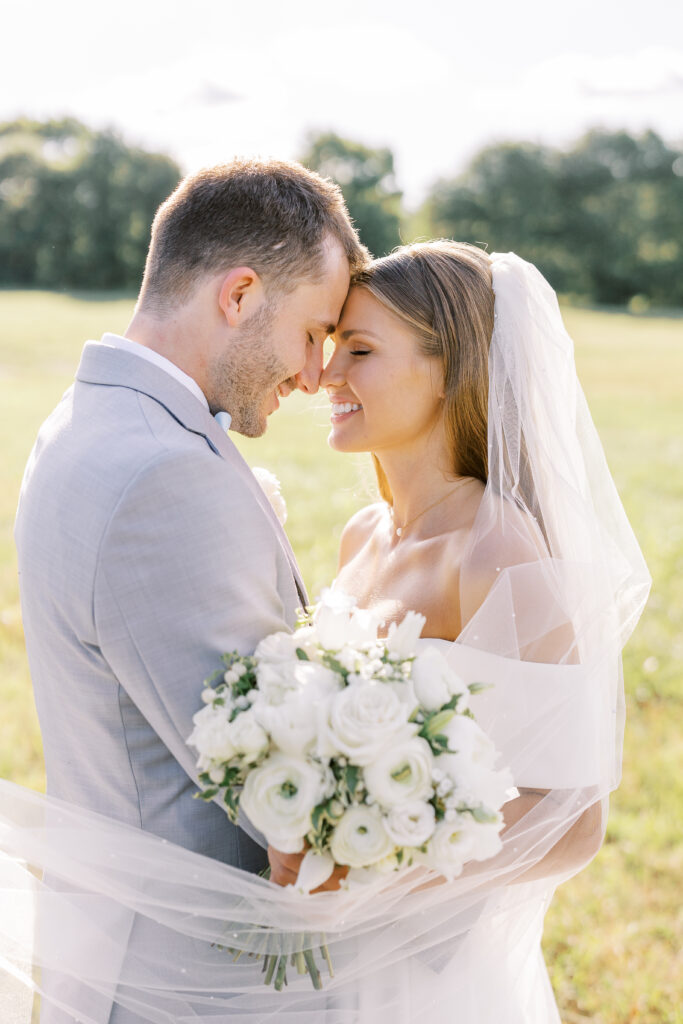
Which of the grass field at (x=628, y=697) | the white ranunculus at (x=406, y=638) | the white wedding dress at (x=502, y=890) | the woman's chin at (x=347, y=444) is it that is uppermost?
the white ranunculus at (x=406, y=638)

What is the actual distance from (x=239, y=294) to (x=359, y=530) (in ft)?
5.19

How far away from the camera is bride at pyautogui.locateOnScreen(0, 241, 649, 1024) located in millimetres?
2244

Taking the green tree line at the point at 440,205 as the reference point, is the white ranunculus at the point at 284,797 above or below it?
above

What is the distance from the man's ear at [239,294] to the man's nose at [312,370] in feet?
1.45

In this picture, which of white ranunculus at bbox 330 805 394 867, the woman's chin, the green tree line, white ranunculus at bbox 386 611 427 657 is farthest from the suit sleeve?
the green tree line

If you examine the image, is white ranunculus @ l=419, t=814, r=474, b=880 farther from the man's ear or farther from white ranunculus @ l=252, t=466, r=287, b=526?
white ranunculus @ l=252, t=466, r=287, b=526

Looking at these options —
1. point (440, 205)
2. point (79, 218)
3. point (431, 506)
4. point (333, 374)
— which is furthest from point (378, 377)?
point (440, 205)

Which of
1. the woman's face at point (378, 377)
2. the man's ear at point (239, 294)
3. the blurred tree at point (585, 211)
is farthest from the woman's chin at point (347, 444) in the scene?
the blurred tree at point (585, 211)

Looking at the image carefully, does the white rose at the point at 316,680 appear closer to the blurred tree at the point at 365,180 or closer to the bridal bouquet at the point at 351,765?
Result: the bridal bouquet at the point at 351,765

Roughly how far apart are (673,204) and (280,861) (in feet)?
198

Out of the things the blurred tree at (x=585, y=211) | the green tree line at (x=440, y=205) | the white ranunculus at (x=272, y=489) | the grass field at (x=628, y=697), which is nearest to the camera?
the white ranunculus at (x=272, y=489)

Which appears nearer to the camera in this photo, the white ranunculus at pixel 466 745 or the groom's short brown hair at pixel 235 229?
the white ranunculus at pixel 466 745

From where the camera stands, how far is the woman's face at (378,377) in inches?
129

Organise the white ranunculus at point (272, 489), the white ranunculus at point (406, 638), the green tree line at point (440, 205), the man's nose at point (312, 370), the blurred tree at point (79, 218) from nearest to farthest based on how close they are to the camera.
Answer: the white ranunculus at point (406, 638) < the man's nose at point (312, 370) < the white ranunculus at point (272, 489) < the blurred tree at point (79, 218) < the green tree line at point (440, 205)
